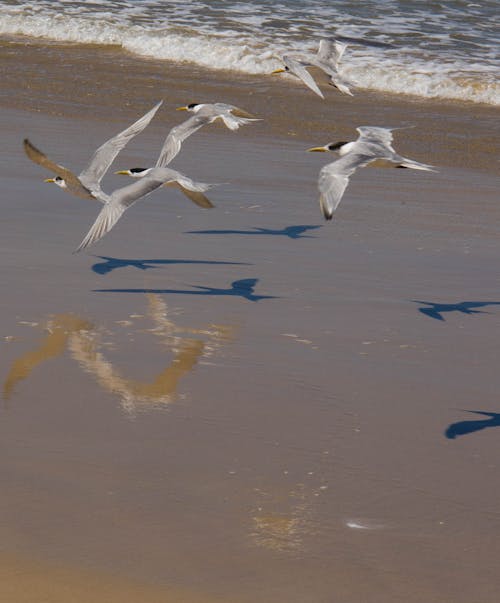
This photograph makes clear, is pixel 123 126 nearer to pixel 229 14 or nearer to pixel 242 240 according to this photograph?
pixel 242 240

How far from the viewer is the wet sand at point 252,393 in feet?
8.95

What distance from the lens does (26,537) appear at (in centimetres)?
275

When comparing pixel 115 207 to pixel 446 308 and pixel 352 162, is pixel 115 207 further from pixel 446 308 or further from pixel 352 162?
pixel 446 308

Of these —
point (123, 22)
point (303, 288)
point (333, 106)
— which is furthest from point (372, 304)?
point (123, 22)

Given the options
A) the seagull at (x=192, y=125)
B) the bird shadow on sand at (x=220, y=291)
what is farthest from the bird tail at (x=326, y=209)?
the seagull at (x=192, y=125)

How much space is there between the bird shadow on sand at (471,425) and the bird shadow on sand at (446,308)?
1.16m

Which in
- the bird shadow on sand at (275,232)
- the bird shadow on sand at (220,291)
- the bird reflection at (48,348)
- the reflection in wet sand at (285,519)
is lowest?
the bird shadow on sand at (275,232)

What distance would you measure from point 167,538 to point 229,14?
45.4 ft

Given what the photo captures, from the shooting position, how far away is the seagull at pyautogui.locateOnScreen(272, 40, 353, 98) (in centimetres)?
846

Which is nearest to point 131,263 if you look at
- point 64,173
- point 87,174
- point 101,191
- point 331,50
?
point 64,173

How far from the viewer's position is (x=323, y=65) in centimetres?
893

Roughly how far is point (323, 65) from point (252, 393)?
5.52m

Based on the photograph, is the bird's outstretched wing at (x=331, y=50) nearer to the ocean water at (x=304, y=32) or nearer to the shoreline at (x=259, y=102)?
the shoreline at (x=259, y=102)

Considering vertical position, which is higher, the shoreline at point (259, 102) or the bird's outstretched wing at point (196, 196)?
the bird's outstretched wing at point (196, 196)
